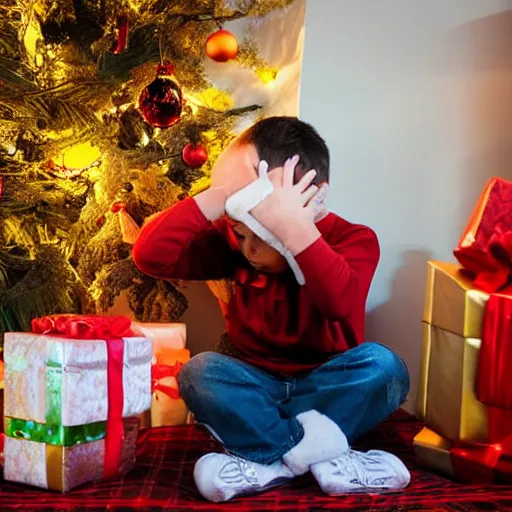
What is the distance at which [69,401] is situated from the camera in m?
0.85

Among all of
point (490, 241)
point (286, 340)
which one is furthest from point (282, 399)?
point (490, 241)

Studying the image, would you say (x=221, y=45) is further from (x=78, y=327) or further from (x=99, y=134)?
(x=78, y=327)

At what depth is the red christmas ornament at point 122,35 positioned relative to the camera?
3.92ft

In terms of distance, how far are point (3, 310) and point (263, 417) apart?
0.56 m

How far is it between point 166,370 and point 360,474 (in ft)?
1.38

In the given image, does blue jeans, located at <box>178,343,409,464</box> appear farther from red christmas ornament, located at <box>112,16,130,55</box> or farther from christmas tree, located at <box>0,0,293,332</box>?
red christmas ornament, located at <box>112,16,130,55</box>

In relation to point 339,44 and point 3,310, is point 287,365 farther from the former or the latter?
point 339,44

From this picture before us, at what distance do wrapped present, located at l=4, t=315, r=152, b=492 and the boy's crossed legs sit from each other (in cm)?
11

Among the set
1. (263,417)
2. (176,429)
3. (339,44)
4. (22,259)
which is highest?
(339,44)

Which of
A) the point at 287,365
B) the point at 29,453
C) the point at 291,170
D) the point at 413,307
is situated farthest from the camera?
the point at 413,307

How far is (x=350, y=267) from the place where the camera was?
3.34 feet

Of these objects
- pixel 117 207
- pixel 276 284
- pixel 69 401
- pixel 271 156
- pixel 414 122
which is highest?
pixel 414 122

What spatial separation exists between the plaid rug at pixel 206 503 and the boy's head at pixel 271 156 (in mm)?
Result: 338

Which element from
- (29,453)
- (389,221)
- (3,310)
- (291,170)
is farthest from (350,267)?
(3,310)
